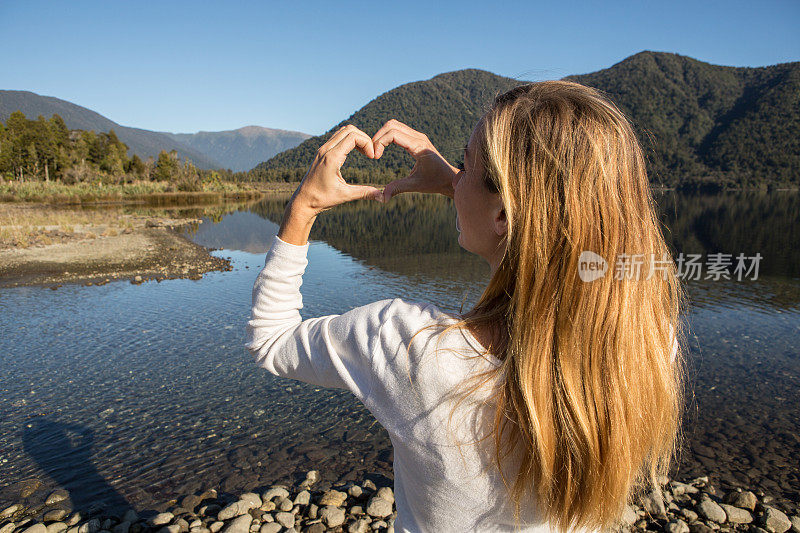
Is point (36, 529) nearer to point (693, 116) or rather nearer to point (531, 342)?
point (531, 342)

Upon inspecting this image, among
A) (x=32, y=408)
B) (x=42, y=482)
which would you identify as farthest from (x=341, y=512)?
(x=32, y=408)

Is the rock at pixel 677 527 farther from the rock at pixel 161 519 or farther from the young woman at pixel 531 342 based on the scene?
the rock at pixel 161 519

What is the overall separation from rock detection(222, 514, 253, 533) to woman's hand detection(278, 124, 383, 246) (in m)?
4.06

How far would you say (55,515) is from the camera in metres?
4.63

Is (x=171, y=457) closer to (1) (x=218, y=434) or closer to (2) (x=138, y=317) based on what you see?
(1) (x=218, y=434)

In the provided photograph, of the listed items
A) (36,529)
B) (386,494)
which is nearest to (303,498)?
(386,494)

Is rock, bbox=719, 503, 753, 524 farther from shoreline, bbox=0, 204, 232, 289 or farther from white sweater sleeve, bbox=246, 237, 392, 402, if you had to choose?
shoreline, bbox=0, 204, 232, 289

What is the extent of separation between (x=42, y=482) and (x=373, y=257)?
1758cm

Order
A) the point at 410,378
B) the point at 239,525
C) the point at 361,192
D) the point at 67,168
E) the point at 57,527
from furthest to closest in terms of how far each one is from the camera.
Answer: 1. the point at 67,168
2. the point at 57,527
3. the point at 239,525
4. the point at 361,192
5. the point at 410,378

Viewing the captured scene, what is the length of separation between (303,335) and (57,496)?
575 centimetres

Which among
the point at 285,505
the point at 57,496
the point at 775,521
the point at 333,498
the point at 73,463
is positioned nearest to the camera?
the point at 775,521

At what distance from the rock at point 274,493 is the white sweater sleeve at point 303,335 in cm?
430

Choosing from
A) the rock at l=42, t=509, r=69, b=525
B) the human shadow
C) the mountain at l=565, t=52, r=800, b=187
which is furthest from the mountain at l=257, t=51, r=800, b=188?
the rock at l=42, t=509, r=69, b=525

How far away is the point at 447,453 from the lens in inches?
41.4
